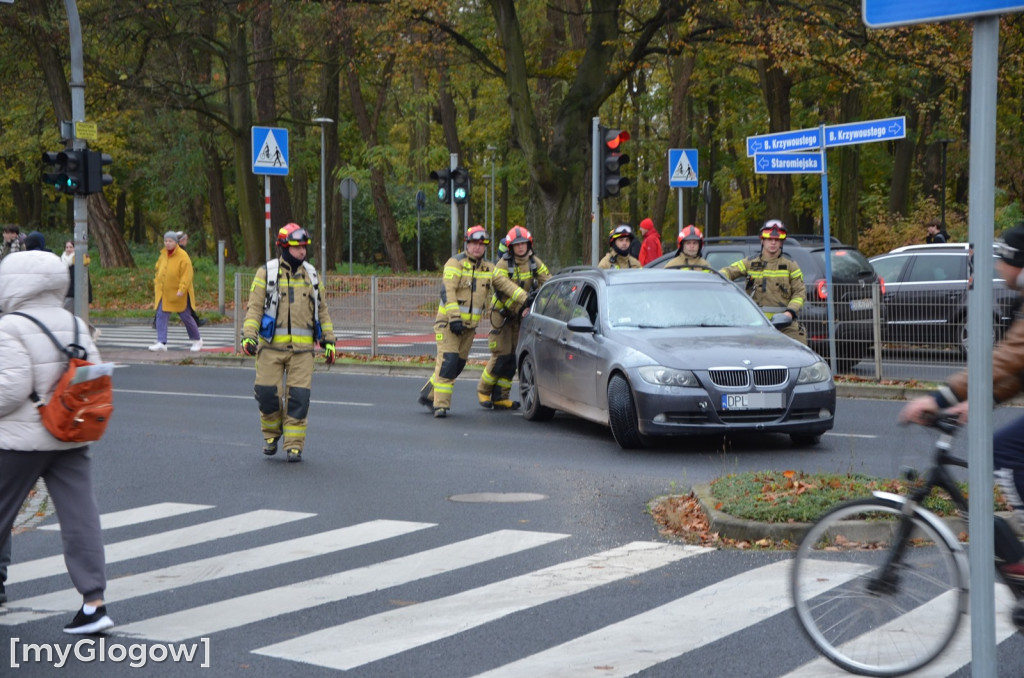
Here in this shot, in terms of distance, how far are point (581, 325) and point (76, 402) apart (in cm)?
725

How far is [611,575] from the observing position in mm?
7402

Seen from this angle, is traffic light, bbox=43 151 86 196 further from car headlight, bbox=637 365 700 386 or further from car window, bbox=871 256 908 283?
car window, bbox=871 256 908 283

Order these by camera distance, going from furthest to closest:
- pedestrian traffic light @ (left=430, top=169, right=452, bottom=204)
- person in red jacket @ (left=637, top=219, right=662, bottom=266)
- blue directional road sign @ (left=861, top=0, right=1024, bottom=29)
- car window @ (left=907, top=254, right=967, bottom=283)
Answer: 1. person in red jacket @ (left=637, top=219, right=662, bottom=266)
2. pedestrian traffic light @ (left=430, top=169, right=452, bottom=204)
3. car window @ (left=907, top=254, right=967, bottom=283)
4. blue directional road sign @ (left=861, top=0, right=1024, bottom=29)

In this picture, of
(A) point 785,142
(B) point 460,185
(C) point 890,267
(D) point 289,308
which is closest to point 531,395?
(D) point 289,308

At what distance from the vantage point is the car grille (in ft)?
38.5

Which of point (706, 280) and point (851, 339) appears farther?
point (851, 339)

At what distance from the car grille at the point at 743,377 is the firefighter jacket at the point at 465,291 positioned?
12.1 ft

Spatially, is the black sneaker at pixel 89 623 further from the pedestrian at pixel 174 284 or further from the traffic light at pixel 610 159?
the pedestrian at pixel 174 284

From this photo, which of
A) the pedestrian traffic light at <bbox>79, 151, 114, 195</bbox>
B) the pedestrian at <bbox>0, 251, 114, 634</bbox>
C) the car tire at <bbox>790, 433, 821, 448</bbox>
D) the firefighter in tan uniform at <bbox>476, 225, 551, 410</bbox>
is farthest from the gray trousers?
the pedestrian traffic light at <bbox>79, 151, 114, 195</bbox>

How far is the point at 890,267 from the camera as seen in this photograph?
72.7ft

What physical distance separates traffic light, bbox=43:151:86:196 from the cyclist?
16.5 metres

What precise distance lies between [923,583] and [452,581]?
9.16 ft

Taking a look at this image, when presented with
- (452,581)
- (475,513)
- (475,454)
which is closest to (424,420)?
(475,454)

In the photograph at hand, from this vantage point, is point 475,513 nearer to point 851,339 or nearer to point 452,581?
point 452,581
